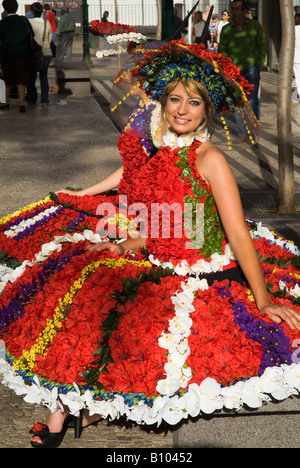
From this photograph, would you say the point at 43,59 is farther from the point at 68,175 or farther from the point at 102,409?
the point at 102,409

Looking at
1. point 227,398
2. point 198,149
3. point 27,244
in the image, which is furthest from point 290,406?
point 27,244

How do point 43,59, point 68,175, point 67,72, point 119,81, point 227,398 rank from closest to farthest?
point 227,398 → point 119,81 → point 68,175 → point 43,59 → point 67,72

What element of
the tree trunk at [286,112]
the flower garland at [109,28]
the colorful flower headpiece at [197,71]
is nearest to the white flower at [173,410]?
the colorful flower headpiece at [197,71]

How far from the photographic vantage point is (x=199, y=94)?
3.39 metres

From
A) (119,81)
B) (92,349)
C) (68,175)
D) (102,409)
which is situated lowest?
(68,175)

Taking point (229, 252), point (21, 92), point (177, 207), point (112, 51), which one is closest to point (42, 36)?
point (21, 92)

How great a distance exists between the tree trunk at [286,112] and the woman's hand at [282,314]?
420 centimetres

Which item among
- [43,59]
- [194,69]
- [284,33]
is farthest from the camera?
[43,59]

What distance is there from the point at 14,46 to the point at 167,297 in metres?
11.5

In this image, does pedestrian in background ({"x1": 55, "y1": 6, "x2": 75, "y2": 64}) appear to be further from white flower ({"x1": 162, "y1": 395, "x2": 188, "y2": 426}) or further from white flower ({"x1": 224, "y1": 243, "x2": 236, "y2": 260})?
white flower ({"x1": 162, "y1": 395, "x2": 188, "y2": 426})

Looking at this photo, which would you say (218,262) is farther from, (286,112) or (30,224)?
(286,112)

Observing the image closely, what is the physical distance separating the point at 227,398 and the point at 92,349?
0.62 meters

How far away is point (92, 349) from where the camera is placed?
113 inches

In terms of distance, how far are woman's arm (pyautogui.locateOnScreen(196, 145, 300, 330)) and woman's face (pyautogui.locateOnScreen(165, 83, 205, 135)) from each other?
0.73ft
